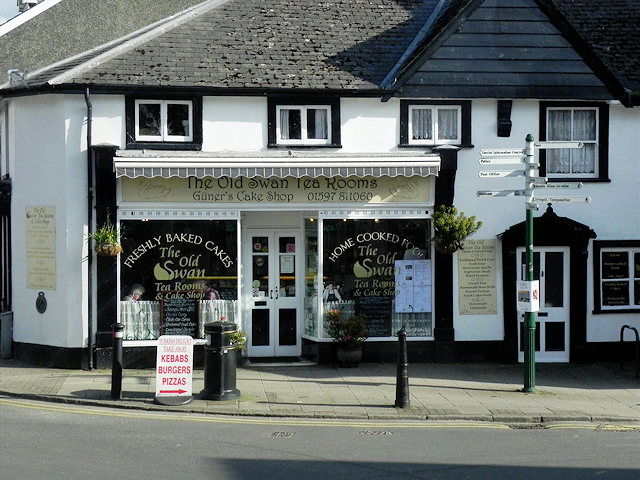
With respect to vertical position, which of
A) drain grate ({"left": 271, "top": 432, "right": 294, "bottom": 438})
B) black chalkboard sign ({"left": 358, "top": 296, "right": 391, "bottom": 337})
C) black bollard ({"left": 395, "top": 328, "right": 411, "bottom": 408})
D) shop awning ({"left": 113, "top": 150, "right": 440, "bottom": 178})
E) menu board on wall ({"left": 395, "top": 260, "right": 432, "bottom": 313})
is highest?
shop awning ({"left": 113, "top": 150, "right": 440, "bottom": 178})

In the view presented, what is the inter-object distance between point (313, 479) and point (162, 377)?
4.43m

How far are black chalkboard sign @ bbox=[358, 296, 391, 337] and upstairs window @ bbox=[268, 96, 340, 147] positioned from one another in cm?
306

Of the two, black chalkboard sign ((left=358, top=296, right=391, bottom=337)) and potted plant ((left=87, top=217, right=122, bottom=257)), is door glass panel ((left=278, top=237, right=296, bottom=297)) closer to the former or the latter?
black chalkboard sign ((left=358, top=296, right=391, bottom=337))

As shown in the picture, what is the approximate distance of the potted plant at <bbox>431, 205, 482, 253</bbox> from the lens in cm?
1562

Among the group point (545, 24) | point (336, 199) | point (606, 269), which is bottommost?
point (606, 269)

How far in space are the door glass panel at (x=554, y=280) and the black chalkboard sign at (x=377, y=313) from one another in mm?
3176

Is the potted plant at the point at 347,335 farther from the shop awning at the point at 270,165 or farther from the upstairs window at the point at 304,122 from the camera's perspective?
the upstairs window at the point at 304,122

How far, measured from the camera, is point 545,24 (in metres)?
16.5

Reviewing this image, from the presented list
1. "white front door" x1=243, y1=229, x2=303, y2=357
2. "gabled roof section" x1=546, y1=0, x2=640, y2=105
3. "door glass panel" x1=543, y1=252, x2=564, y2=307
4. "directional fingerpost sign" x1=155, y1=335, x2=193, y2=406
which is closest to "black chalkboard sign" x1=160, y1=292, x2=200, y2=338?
"white front door" x1=243, y1=229, x2=303, y2=357

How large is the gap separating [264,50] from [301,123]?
1695 millimetres

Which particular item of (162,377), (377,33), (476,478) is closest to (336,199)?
(377,33)

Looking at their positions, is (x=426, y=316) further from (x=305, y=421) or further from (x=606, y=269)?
(x=305, y=421)

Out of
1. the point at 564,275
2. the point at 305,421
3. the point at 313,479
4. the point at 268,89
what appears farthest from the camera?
the point at 564,275

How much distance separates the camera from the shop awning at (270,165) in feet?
48.7
